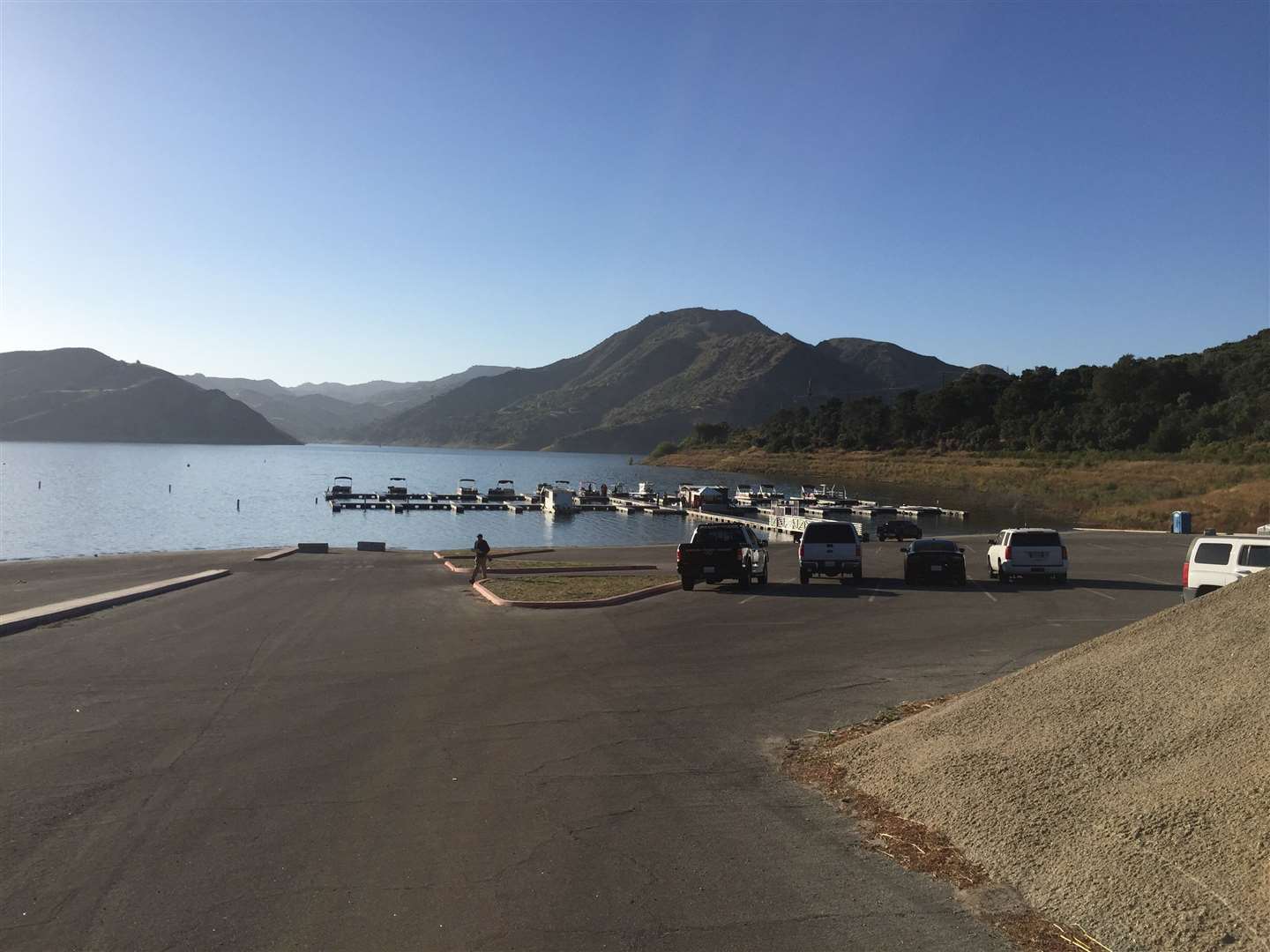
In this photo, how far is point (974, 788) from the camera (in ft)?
23.0

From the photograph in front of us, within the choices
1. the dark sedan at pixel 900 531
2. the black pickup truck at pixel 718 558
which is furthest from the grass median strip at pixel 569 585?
the dark sedan at pixel 900 531

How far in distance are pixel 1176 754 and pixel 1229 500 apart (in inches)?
2427

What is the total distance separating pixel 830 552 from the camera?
90.1ft

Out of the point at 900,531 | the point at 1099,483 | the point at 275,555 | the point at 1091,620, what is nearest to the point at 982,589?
the point at 1091,620

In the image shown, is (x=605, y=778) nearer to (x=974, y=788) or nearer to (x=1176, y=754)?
(x=974, y=788)

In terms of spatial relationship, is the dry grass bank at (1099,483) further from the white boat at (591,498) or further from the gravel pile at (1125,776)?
the gravel pile at (1125,776)

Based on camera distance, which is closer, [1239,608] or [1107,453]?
[1239,608]

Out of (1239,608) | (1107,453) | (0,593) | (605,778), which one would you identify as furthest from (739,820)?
(1107,453)

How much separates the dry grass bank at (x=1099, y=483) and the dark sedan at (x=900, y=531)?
1670 cm

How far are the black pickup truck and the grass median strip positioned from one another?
1.10 m

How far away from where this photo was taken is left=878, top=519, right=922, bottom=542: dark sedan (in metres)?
52.2

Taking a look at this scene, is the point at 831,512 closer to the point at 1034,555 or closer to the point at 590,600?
the point at 1034,555

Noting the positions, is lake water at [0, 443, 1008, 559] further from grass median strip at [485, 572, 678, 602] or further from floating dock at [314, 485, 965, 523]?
grass median strip at [485, 572, 678, 602]

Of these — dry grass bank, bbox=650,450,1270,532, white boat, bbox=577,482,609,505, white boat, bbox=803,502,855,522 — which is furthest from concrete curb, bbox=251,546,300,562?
white boat, bbox=577,482,609,505
